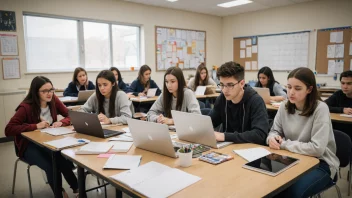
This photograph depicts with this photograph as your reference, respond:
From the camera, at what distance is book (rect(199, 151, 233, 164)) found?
148cm

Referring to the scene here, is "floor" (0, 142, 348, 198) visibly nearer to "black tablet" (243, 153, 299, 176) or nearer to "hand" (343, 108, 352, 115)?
"hand" (343, 108, 352, 115)

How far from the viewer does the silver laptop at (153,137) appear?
5.01ft

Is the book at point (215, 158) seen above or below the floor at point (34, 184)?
above

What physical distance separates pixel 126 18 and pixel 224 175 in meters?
5.28

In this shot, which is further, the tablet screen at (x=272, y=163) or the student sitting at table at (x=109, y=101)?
the student sitting at table at (x=109, y=101)

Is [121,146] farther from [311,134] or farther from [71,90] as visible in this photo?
[71,90]

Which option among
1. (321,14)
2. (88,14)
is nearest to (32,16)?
(88,14)

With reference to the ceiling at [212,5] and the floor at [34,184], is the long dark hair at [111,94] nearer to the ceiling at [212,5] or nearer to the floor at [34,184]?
the floor at [34,184]

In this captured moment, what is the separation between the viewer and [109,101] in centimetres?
274

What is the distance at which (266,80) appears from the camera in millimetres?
4152

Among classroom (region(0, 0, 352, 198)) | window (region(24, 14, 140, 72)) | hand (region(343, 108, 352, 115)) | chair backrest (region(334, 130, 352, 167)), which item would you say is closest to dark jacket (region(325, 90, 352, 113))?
classroom (region(0, 0, 352, 198))

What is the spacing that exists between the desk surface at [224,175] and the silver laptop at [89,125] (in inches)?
13.3

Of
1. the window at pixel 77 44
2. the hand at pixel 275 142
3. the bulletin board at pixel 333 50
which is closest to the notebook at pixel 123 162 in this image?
the hand at pixel 275 142

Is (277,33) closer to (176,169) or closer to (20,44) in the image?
(20,44)
